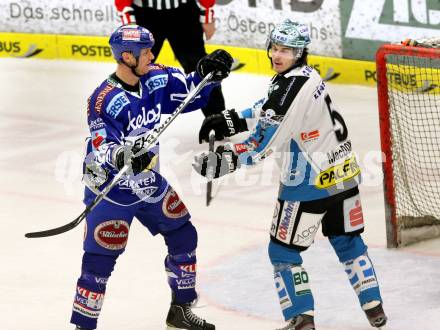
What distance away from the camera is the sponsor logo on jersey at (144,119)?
5.68 meters

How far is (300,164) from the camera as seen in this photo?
564cm

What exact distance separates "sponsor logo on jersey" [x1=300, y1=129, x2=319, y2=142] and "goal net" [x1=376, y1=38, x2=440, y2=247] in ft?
5.13

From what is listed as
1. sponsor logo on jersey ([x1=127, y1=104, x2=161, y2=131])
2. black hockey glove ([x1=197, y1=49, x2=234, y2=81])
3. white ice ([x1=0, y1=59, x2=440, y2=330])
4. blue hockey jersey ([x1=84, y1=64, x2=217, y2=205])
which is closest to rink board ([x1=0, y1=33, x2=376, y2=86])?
white ice ([x1=0, y1=59, x2=440, y2=330])

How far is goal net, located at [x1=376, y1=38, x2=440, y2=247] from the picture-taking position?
286 inches

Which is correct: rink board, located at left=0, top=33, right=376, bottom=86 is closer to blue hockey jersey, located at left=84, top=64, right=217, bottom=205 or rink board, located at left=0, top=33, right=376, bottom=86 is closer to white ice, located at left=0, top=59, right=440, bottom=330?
white ice, located at left=0, top=59, right=440, bottom=330

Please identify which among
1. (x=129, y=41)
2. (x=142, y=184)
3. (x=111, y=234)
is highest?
(x=129, y=41)

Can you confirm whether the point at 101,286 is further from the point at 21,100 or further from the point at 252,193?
the point at 21,100

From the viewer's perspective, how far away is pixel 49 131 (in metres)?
10.4

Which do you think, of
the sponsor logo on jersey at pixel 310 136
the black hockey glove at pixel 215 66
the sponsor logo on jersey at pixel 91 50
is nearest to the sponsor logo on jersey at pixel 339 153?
the sponsor logo on jersey at pixel 310 136

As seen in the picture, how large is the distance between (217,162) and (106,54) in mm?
7163

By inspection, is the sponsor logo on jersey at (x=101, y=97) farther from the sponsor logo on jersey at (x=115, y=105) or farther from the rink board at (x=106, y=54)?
the rink board at (x=106, y=54)

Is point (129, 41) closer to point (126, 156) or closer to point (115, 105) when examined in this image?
point (115, 105)

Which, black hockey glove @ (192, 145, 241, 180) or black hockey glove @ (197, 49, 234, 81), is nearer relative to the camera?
black hockey glove @ (192, 145, 241, 180)

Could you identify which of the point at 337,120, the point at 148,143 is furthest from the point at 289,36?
the point at 148,143
